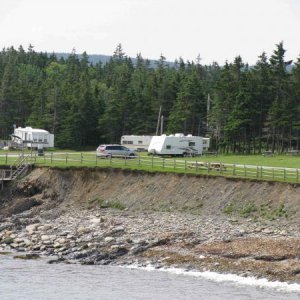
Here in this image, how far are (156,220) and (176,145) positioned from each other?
29854 mm

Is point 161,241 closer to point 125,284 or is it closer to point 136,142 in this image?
point 125,284

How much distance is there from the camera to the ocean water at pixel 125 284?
109 ft

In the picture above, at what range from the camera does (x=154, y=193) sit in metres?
54.0

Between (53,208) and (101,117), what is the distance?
4670 cm

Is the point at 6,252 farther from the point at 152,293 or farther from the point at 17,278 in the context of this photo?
the point at 152,293

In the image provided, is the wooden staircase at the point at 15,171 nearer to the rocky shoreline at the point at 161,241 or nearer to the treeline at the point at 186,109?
the rocky shoreline at the point at 161,241

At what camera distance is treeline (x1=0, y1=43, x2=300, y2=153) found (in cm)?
8625

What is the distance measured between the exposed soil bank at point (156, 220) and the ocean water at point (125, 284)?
1.21 metres

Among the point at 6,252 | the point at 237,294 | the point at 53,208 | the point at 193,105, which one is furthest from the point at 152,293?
the point at 193,105

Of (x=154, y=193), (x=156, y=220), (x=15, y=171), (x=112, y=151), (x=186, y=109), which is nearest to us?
(x=156, y=220)

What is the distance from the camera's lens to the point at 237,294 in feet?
108

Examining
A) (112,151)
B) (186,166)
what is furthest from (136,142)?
(186,166)

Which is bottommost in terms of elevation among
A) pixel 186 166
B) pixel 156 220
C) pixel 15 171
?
pixel 156 220

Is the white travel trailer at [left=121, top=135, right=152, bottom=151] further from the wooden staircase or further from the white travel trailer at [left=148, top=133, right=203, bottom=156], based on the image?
the wooden staircase
